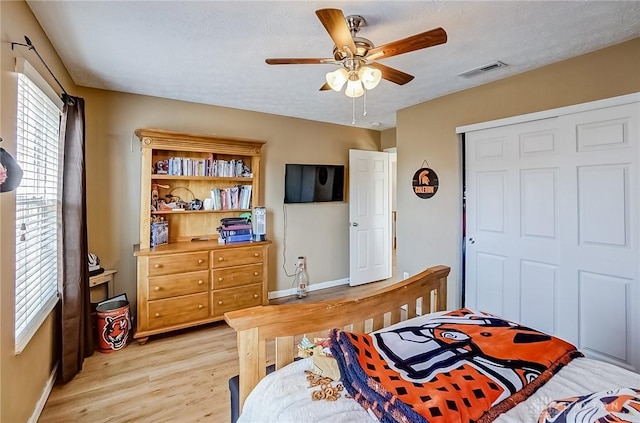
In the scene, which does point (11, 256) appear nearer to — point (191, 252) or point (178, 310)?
point (191, 252)

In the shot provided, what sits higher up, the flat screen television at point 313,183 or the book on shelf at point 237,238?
the flat screen television at point 313,183

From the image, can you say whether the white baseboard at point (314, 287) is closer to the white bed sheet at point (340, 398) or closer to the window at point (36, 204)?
the window at point (36, 204)

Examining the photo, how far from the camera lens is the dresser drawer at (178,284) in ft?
9.75

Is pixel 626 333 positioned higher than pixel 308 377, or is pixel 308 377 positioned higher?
pixel 308 377

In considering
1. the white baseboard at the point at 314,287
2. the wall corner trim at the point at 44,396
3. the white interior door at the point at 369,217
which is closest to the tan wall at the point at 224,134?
the white baseboard at the point at 314,287

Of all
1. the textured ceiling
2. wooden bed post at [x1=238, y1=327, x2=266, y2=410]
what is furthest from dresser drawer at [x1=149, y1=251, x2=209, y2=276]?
wooden bed post at [x1=238, y1=327, x2=266, y2=410]

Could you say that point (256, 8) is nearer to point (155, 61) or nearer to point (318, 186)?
point (155, 61)

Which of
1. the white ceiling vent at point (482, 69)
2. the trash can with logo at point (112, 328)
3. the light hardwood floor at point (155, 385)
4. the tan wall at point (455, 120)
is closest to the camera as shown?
the light hardwood floor at point (155, 385)

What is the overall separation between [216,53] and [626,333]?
3.59 meters

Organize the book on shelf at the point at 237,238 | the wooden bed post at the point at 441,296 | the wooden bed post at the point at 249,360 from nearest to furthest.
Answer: the wooden bed post at the point at 249,360 < the wooden bed post at the point at 441,296 < the book on shelf at the point at 237,238

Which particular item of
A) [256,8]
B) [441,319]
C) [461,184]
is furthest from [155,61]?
[461,184]

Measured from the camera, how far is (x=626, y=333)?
2268mm

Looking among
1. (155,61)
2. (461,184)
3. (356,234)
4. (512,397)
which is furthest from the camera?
(356,234)

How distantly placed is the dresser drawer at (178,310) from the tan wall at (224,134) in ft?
1.92
